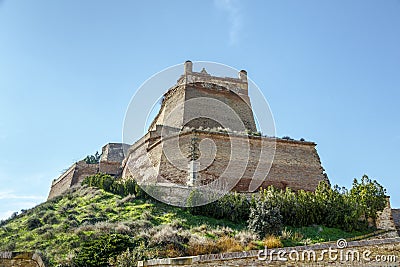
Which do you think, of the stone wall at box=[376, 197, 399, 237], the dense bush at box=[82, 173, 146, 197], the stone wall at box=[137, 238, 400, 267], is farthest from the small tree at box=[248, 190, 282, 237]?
Result: the stone wall at box=[137, 238, 400, 267]

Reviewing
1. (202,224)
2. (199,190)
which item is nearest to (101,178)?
(199,190)

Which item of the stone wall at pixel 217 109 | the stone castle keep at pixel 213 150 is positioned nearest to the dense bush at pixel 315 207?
the stone castle keep at pixel 213 150

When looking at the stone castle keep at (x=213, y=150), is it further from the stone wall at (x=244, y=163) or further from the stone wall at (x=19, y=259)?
the stone wall at (x=19, y=259)

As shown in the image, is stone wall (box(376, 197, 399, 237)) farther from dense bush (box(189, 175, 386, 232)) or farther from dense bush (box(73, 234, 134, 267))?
dense bush (box(73, 234, 134, 267))

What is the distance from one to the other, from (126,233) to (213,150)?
8088 millimetres

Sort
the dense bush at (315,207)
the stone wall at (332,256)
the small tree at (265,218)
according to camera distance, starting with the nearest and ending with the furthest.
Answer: the stone wall at (332,256)
the small tree at (265,218)
the dense bush at (315,207)

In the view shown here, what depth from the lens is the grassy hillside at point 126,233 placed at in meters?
10.9

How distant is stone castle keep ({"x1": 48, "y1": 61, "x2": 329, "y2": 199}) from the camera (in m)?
19.2

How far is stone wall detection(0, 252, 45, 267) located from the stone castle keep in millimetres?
10658

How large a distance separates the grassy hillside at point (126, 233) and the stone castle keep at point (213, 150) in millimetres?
3344

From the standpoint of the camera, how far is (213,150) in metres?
19.8

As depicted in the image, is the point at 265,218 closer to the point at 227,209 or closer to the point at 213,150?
the point at 227,209

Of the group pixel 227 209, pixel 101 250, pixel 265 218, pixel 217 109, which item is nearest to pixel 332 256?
pixel 101 250

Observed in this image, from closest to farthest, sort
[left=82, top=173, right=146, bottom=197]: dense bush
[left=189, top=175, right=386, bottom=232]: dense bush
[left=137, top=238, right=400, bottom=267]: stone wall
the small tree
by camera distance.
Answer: [left=137, top=238, right=400, bottom=267]: stone wall
the small tree
[left=189, top=175, right=386, bottom=232]: dense bush
[left=82, top=173, right=146, bottom=197]: dense bush
